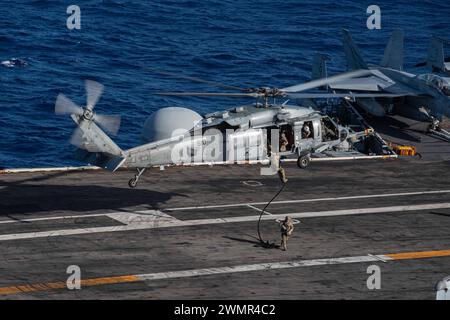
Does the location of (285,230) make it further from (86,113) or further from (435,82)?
(435,82)

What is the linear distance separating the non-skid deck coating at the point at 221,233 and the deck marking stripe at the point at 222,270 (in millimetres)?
75

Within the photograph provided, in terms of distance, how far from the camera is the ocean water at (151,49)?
76.6 metres

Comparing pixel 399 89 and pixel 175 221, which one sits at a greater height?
pixel 399 89

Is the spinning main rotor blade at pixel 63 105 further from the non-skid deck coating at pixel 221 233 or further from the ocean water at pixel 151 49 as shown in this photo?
the ocean water at pixel 151 49

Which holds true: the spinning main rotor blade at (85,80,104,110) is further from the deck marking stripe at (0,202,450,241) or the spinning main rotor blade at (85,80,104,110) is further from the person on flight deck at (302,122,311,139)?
the person on flight deck at (302,122,311,139)

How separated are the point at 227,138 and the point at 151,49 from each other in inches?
2173

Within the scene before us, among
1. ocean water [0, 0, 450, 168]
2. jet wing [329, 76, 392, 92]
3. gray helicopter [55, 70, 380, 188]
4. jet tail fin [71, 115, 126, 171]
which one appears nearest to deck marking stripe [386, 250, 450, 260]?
gray helicopter [55, 70, 380, 188]

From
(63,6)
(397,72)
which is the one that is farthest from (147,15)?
(397,72)

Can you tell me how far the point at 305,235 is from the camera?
4228 cm

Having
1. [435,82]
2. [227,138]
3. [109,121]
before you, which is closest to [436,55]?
[435,82]

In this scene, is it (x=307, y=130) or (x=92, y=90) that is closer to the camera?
(x=92, y=90)

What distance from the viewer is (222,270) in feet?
123

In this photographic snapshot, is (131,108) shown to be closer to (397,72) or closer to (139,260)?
(397,72)

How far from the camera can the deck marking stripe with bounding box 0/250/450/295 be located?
114 feet
